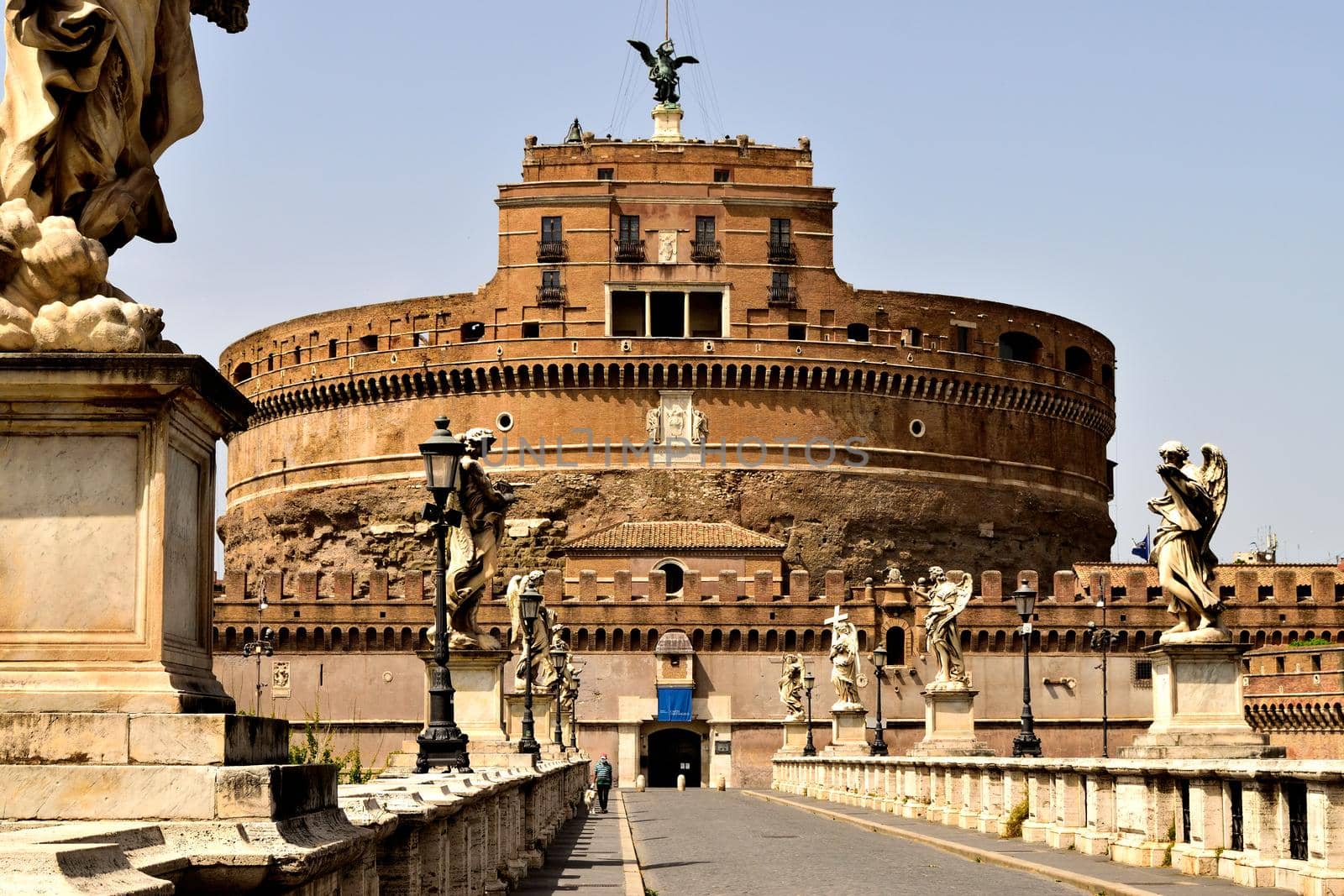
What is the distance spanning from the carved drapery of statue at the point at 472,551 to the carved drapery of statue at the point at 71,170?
11.6 m

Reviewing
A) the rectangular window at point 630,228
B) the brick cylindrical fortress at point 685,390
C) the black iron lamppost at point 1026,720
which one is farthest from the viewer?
the rectangular window at point 630,228

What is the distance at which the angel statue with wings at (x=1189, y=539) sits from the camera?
1318 centimetres

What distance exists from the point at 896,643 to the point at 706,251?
14.9 m

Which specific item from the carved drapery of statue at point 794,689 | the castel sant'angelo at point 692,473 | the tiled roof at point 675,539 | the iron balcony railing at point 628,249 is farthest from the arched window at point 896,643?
the iron balcony railing at point 628,249

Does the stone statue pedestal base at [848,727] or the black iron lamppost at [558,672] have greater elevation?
the black iron lamppost at [558,672]

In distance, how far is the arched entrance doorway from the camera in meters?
56.2

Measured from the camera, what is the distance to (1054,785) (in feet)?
47.4

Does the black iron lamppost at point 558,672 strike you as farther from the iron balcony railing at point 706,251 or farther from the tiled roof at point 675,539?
the iron balcony railing at point 706,251

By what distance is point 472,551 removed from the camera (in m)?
16.6

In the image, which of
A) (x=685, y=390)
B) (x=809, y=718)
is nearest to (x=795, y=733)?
(x=809, y=718)

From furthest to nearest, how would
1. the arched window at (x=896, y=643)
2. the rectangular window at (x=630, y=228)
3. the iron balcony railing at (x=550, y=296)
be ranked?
the rectangular window at (x=630, y=228), the iron balcony railing at (x=550, y=296), the arched window at (x=896, y=643)

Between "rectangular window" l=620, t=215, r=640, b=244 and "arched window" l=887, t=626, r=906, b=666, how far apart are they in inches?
624

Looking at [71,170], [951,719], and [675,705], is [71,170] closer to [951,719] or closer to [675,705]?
[951,719]

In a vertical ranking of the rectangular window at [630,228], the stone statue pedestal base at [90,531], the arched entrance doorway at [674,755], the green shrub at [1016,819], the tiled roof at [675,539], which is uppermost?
the rectangular window at [630,228]
